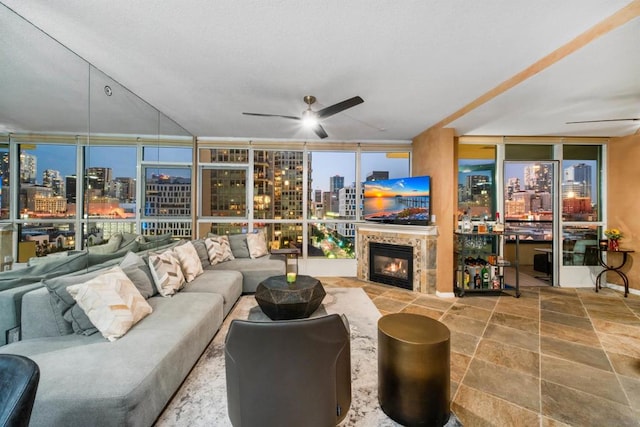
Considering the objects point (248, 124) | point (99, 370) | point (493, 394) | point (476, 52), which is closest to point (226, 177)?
point (248, 124)

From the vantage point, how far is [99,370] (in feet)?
4.35

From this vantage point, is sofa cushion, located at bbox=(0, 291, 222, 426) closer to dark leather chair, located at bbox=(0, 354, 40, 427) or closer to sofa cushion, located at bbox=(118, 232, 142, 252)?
dark leather chair, located at bbox=(0, 354, 40, 427)

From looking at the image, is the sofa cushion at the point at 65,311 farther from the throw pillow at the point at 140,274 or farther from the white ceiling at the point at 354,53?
the white ceiling at the point at 354,53

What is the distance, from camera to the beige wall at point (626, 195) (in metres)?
4.01

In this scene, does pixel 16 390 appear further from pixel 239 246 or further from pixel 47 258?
pixel 239 246

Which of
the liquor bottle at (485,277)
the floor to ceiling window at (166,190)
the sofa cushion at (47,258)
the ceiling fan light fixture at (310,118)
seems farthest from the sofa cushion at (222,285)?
the liquor bottle at (485,277)

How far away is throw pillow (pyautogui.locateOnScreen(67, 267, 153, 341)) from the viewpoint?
1.65m

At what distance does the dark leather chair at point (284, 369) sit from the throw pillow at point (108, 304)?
1160mm

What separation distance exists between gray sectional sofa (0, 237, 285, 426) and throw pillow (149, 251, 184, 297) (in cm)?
11

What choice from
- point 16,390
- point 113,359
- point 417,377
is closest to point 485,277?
point 417,377

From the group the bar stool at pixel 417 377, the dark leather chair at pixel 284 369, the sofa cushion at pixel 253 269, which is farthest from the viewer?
the sofa cushion at pixel 253 269

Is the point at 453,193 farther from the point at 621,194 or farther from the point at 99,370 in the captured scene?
the point at 99,370

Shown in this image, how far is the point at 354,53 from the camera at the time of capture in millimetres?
2152

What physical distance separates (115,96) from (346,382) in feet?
12.2
